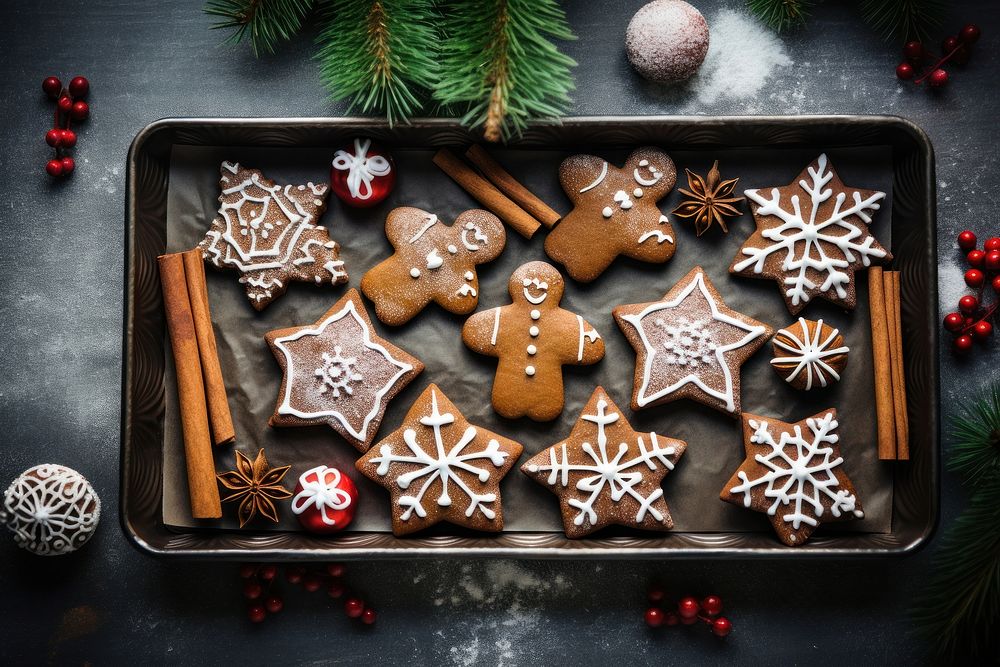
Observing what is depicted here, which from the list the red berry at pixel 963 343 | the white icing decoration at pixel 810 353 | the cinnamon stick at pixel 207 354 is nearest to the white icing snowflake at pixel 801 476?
the white icing decoration at pixel 810 353

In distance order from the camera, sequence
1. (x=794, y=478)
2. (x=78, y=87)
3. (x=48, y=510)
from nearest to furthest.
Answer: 1. (x=48, y=510)
2. (x=794, y=478)
3. (x=78, y=87)

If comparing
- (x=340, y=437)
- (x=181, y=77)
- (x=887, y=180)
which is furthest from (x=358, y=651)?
(x=887, y=180)

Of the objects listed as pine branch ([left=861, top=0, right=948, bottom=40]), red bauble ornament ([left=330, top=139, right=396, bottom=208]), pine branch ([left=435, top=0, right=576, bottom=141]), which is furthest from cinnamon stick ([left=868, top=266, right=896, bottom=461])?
red bauble ornament ([left=330, top=139, right=396, bottom=208])

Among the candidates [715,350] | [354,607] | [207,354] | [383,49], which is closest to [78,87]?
[207,354]

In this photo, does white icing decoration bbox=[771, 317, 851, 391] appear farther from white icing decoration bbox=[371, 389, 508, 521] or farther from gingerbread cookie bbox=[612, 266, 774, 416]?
white icing decoration bbox=[371, 389, 508, 521]

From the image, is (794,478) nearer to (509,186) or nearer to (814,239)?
(814,239)

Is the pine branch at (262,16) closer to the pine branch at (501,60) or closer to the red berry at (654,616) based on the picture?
the pine branch at (501,60)

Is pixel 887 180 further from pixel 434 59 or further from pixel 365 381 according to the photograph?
pixel 365 381
